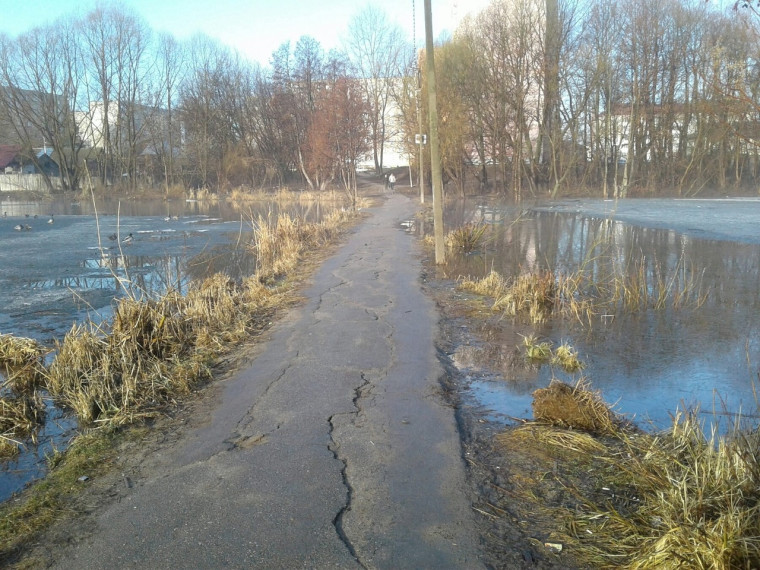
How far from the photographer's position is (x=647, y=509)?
12.6 ft

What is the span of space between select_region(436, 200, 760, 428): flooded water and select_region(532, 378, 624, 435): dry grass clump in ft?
1.10

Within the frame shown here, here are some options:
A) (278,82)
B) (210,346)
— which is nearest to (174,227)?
(210,346)

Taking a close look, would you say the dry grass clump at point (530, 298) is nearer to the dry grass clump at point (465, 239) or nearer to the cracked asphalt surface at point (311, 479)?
the cracked asphalt surface at point (311, 479)

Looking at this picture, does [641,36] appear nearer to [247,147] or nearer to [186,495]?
[247,147]

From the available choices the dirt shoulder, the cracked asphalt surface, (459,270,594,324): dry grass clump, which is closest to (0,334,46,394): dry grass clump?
the cracked asphalt surface

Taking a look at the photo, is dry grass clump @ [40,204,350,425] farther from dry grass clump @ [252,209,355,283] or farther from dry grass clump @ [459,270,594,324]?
dry grass clump @ [252,209,355,283]

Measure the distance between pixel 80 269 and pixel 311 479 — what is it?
499 inches

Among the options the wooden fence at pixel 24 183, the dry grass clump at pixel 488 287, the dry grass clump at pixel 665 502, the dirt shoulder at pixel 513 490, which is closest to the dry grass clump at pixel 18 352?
the dirt shoulder at pixel 513 490

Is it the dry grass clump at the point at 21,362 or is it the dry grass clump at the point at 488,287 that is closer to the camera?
the dry grass clump at the point at 21,362

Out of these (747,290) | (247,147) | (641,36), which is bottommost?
(747,290)

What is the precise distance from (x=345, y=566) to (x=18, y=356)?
5.53 m

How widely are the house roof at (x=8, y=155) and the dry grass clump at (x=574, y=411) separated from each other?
2687 inches

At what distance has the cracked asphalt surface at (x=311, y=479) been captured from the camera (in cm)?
373

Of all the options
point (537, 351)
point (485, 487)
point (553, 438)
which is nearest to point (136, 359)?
point (485, 487)
